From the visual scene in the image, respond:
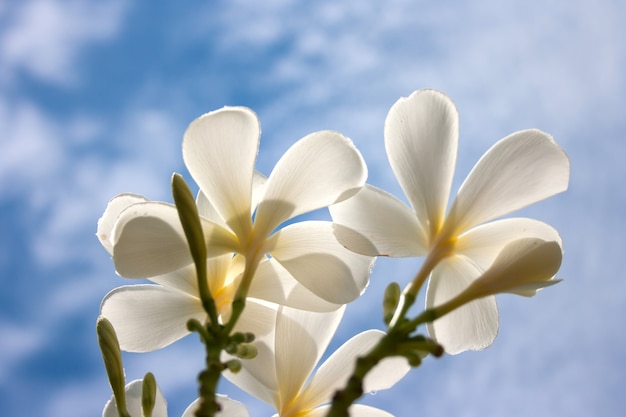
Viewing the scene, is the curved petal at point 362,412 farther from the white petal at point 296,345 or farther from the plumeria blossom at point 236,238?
the plumeria blossom at point 236,238

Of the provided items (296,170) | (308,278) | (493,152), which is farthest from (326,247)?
(493,152)

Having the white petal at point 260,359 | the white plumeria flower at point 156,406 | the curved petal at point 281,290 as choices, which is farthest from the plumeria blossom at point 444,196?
the white plumeria flower at point 156,406

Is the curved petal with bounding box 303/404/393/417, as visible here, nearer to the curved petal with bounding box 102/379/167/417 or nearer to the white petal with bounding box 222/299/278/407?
the white petal with bounding box 222/299/278/407

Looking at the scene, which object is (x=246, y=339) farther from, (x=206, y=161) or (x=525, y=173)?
(x=525, y=173)

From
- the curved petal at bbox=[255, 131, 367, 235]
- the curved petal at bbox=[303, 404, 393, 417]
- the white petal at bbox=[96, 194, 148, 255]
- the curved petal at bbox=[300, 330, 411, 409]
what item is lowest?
the curved petal at bbox=[303, 404, 393, 417]

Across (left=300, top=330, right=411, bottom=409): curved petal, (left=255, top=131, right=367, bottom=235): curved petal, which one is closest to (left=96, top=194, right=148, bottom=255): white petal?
(left=255, top=131, right=367, bottom=235): curved petal

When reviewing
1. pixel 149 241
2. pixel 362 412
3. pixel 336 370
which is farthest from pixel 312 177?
pixel 362 412
